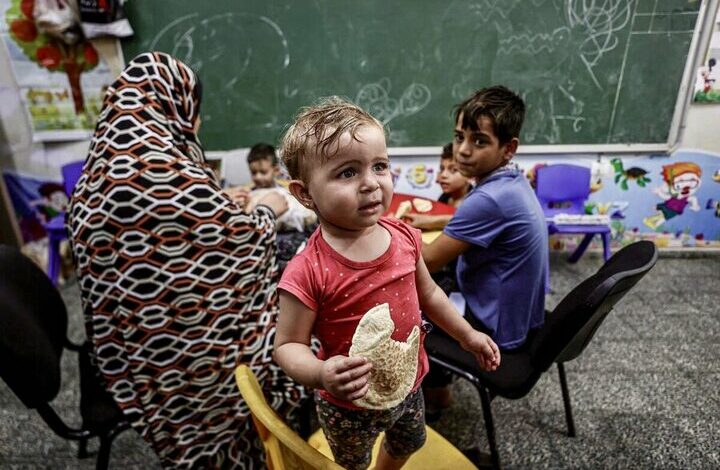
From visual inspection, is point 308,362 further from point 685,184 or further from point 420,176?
point 685,184

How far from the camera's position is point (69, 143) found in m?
3.02

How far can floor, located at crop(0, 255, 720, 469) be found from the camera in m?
A: 1.57

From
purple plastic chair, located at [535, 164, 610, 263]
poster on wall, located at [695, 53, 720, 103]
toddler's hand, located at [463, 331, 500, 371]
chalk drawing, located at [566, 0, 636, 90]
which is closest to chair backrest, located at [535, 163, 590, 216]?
purple plastic chair, located at [535, 164, 610, 263]

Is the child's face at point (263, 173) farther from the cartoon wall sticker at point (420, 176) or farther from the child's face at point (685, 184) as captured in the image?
the child's face at point (685, 184)

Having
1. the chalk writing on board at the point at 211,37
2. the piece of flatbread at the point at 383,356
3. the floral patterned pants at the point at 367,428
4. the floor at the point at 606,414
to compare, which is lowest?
the floor at the point at 606,414

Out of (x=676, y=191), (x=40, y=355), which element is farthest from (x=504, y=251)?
(x=676, y=191)

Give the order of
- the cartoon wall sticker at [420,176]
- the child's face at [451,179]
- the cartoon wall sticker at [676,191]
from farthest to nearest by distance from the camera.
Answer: the cartoon wall sticker at [420,176]
the cartoon wall sticker at [676,191]
the child's face at [451,179]

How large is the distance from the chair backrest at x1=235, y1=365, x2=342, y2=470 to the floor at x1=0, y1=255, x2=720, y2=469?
1151mm

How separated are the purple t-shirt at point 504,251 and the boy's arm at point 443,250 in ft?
0.06

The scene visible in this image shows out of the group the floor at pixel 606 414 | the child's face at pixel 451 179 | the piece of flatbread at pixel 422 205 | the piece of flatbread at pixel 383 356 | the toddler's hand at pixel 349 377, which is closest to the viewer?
the toddler's hand at pixel 349 377

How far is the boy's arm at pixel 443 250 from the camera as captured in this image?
1.27 meters

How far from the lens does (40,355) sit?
105 cm

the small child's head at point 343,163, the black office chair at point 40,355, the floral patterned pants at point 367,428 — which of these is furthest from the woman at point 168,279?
the small child's head at point 343,163

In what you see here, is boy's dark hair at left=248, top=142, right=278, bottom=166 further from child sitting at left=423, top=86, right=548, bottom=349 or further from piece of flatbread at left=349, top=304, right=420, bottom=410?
piece of flatbread at left=349, top=304, right=420, bottom=410
